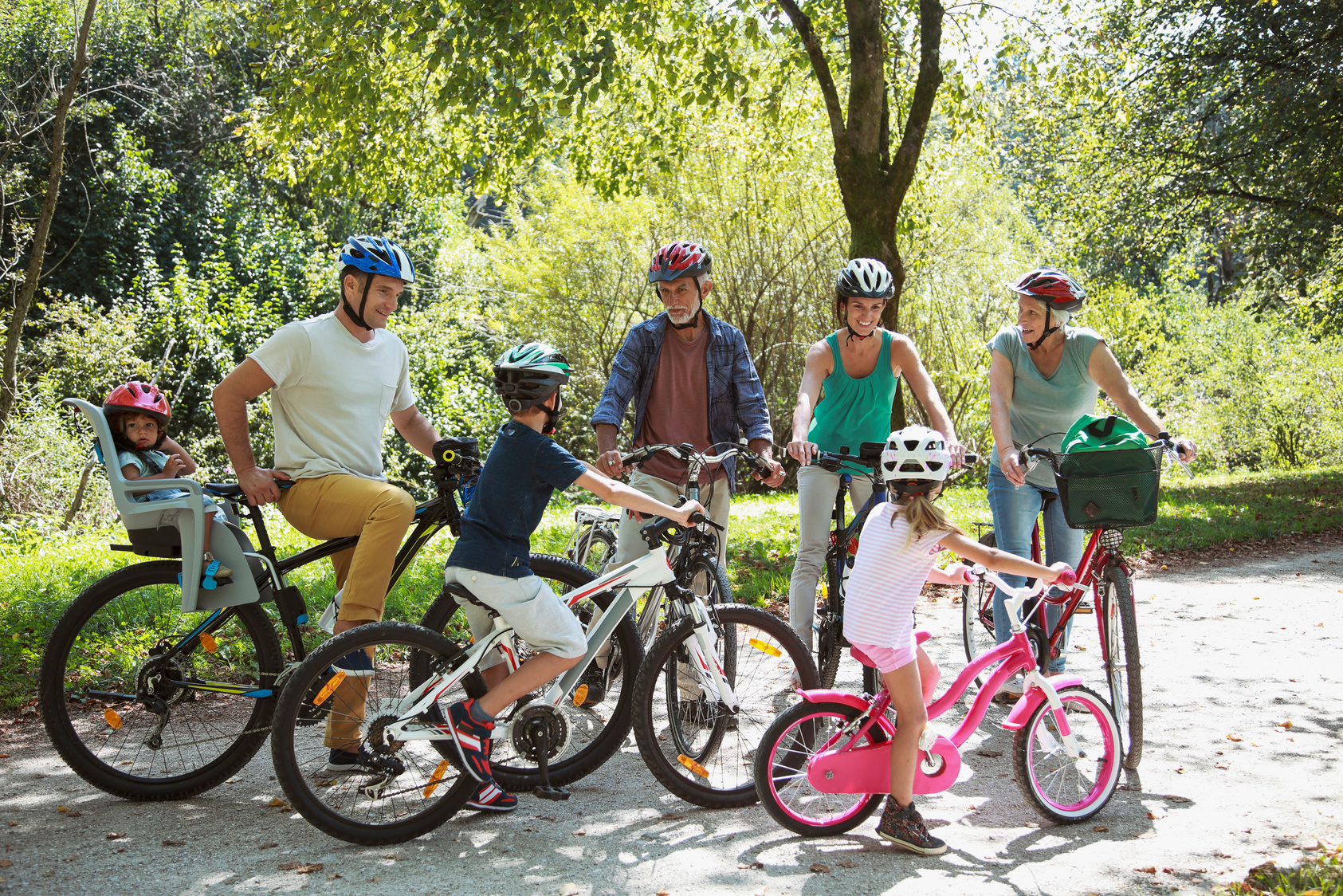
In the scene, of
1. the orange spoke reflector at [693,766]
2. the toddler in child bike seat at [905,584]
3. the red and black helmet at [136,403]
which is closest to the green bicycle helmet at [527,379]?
the toddler in child bike seat at [905,584]

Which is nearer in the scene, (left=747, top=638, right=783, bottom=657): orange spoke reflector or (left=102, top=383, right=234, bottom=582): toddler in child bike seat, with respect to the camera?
(left=747, top=638, right=783, bottom=657): orange spoke reflector

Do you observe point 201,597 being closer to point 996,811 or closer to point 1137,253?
point 996,811

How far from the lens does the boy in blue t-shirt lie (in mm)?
3793

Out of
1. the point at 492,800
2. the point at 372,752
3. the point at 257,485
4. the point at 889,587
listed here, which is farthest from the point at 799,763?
the point at 257,485

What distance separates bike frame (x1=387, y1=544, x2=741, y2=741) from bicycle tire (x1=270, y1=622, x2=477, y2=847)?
131 millimetres

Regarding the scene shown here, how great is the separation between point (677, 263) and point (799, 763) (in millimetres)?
2241

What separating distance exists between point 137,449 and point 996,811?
161 inches

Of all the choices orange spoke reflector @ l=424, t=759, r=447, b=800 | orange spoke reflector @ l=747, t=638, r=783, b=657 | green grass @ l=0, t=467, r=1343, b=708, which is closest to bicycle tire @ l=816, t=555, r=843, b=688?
orange spoke reflector @ l=747, t=638, r=783, b=657

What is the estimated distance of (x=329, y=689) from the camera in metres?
3.70

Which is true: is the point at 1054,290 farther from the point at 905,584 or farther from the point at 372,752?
the point at 372,752

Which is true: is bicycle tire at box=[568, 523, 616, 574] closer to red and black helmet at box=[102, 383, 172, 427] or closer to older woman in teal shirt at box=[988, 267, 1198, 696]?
older woman in teal shirt at box=[988, 267, 1198, 696]

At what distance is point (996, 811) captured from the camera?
4031 millimetres

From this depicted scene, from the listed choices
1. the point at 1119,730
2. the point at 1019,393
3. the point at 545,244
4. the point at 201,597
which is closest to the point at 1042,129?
the point at 545,244

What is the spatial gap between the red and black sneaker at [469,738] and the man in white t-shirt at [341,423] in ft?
2.20
